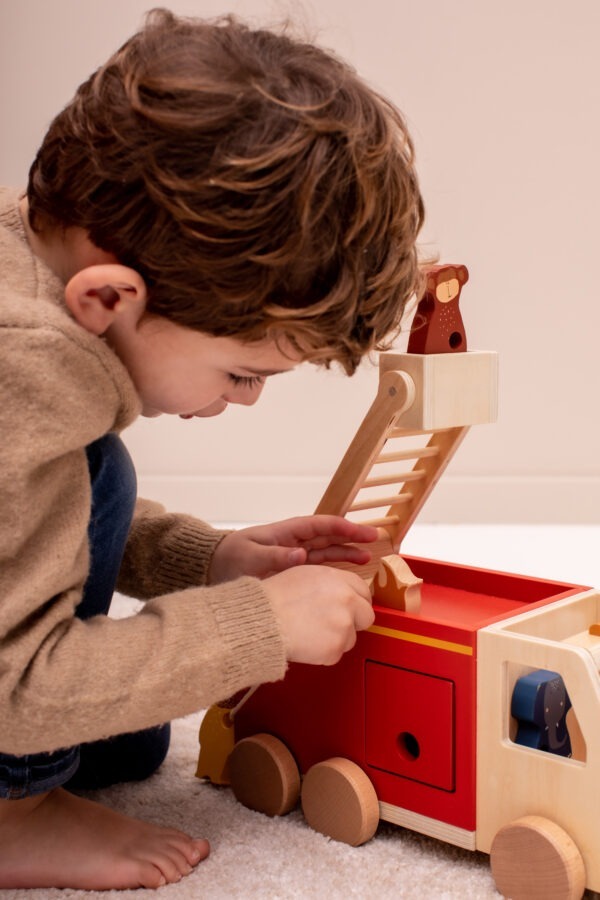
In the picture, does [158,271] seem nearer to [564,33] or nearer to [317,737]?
[317,737]

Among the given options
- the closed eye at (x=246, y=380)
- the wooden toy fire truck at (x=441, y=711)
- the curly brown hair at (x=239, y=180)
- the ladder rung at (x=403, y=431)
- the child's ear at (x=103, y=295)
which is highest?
the curly brown hair at (x=239, y=180)

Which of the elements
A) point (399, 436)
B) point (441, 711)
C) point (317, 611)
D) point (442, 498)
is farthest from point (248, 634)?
point (442, 498)

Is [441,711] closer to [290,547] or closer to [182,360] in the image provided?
[290,547]

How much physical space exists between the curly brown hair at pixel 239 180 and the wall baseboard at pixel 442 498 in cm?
125

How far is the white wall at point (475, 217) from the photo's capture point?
6.06 ft

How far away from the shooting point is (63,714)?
2.31 feet

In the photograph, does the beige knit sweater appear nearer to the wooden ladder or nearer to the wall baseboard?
the wooden ladder

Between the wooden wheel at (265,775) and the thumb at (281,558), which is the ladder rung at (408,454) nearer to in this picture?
the thumb at (281,558)

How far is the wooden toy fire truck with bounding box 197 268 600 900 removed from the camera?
74 centimetres

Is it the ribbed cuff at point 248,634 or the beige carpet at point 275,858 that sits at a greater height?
the ribbed cuff at point 248,634

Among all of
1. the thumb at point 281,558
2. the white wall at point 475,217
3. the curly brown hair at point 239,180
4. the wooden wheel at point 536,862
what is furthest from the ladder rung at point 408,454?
the white wall at point 475,217

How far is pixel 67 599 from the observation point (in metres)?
0.72

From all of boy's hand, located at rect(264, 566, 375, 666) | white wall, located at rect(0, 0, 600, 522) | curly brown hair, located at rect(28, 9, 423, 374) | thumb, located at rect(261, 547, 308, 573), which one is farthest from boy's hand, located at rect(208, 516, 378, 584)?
white wall, located at rect(0, 0, 600, 522)

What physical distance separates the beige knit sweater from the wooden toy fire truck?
0.13m
